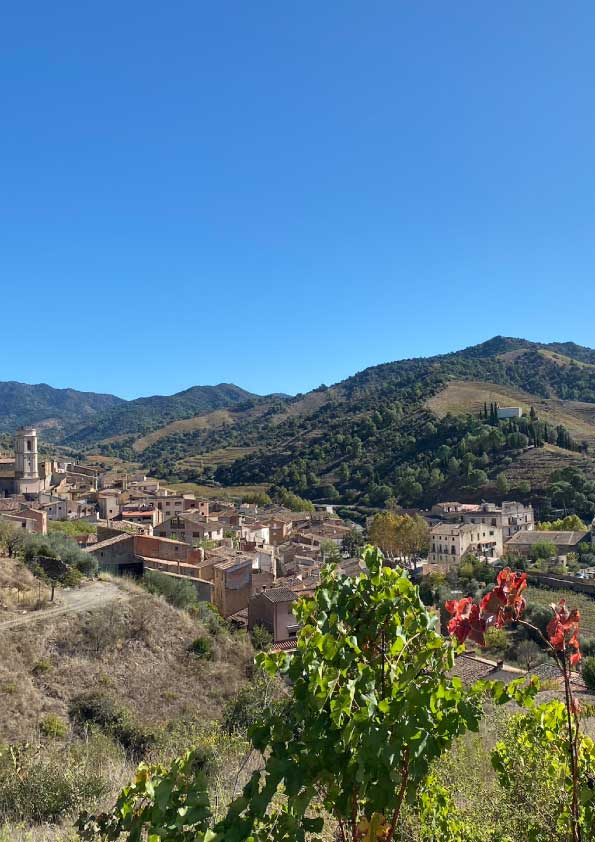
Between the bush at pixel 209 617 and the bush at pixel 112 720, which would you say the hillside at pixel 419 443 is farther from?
the bush at pixel 112 720

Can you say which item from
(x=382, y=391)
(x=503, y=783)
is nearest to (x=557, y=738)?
(x=503, y=783)

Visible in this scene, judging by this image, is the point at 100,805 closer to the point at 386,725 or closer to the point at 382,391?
the point at 386,725

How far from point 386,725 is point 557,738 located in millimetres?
1608

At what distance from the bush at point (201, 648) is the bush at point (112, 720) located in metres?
3.58

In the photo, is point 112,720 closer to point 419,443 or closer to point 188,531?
point 188,531

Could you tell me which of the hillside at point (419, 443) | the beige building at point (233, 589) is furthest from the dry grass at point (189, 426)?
the beige building at point (233, 589)

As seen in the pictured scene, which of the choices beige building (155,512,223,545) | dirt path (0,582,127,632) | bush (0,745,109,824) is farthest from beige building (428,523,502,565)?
bush (0,745,109,824)

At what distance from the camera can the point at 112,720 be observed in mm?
11727

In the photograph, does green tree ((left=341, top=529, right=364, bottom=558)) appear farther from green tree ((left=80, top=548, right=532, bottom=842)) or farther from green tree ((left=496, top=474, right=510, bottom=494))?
green tree ((left=80, top=548, right=532, bottom=842))

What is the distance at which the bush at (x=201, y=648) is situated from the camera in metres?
15.8

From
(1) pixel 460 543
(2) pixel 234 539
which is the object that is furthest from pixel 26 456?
(1) pixel 460 543

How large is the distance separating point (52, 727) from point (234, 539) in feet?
72.8

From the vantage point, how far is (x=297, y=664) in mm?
2293

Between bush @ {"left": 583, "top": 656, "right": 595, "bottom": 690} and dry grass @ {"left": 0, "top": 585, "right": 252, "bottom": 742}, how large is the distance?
1070 centimetres
